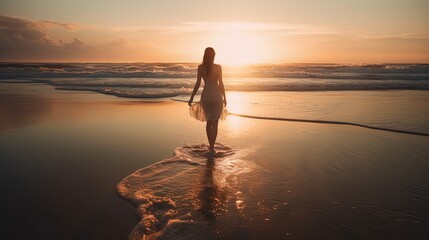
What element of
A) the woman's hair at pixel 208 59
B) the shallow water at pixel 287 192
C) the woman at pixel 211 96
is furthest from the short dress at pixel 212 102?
the shallow water at pixel 287 192

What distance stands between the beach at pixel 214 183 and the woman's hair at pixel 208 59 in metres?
1.53

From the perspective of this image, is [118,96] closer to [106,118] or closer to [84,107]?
[84,107]

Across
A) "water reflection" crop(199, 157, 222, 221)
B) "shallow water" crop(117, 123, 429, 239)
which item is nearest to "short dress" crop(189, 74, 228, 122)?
"shallow water" crop(117, 123, 429, 239)

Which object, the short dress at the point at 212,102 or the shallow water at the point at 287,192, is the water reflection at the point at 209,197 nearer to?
the shallow water at the point at 287,192

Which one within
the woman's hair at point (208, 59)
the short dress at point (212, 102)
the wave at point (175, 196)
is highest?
the woman's hair at point (208, 59)

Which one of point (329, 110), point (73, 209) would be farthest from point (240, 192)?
point (329, 110)

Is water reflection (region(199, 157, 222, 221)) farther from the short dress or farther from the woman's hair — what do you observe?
the woman's hair

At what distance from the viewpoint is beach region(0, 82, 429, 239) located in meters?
3.02

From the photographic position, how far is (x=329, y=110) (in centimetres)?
987

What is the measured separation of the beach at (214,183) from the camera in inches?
119

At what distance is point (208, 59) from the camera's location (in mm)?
5391

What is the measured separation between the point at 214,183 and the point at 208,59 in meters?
2.28

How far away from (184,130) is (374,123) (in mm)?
4806

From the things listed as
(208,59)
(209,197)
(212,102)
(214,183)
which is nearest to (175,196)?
(209,197)
